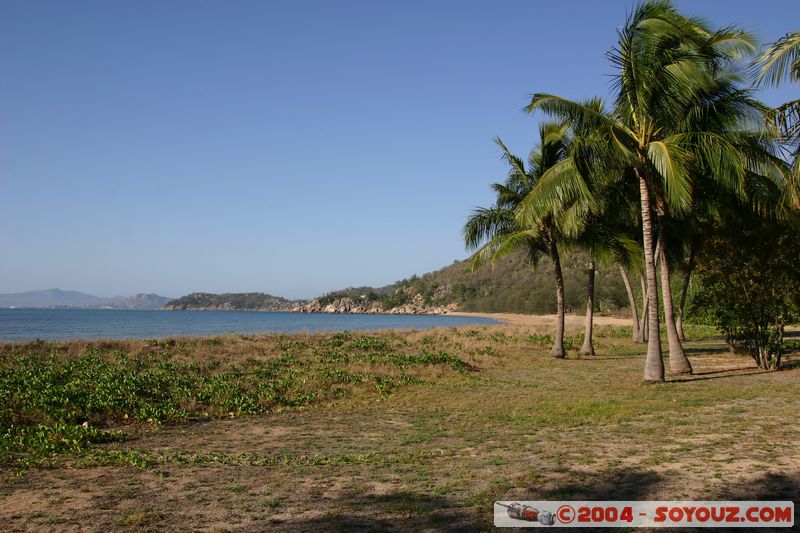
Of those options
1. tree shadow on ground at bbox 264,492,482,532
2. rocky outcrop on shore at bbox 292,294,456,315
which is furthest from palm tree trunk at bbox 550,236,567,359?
rocky outcrop on shore at bbox 292,294,456,315

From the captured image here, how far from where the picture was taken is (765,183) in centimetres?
1620

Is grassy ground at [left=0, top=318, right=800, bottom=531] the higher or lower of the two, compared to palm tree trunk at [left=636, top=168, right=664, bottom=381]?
lower

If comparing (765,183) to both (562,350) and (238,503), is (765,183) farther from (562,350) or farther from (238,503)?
(238,503)

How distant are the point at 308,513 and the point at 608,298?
283 feet

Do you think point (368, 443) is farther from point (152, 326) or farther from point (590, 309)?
point (152, 326)

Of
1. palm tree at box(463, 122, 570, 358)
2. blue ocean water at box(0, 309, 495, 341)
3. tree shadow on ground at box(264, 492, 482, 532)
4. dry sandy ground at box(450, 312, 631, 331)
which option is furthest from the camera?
blue ocean water at box(0, 309, 495, 341)

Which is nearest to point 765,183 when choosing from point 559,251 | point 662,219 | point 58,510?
point 662,219

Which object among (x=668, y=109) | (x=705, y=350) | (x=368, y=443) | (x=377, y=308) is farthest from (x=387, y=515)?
(x=377, y=308)

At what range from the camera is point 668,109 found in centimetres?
1467

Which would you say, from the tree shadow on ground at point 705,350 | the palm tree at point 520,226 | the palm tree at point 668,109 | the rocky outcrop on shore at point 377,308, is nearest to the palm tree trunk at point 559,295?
the palm tree at point 520,226

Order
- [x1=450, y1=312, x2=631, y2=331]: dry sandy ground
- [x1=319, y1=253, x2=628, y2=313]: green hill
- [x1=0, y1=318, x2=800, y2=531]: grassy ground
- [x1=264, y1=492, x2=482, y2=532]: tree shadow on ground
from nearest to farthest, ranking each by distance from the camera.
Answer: [x1=264, y1=492, x2=482, y2=532]: tree shadow on ground → [x1=0, y1=318, x2=800, y2=531]: grassy ground → [x1=450, y1=312, x2=631, y2=331]: dry sandy ground → [x1=319, y1=253, x2=628, y2=313]: green hill

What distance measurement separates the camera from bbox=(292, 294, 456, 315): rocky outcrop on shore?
153 meters

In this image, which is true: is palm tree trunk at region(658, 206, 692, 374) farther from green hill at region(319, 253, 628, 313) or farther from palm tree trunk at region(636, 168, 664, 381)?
green hill at region(319, 253, 628, 313)

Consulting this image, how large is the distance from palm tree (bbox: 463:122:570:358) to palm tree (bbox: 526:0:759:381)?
5.54 m
